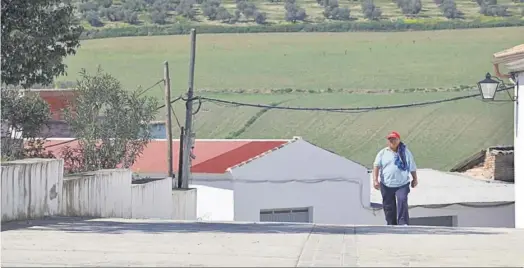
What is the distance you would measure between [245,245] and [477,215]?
21.6 metres

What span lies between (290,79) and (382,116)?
11378 millimetres

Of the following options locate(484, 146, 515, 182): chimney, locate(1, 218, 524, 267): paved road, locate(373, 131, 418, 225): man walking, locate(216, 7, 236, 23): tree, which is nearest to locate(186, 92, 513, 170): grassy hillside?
locate(484, 146, 515, 182): chimney

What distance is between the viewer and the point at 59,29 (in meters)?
12.9

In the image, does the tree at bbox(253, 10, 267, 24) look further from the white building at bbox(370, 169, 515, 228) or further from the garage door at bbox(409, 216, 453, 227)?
the garage door at bbox(409, 216, 453, 227)

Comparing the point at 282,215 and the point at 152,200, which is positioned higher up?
the point at 152,200

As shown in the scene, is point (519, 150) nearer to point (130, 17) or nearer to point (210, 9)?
point (130, 17)

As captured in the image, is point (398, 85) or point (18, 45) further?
point (398, 85)

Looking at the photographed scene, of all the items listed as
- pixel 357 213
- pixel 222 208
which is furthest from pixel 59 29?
pixel 357 213

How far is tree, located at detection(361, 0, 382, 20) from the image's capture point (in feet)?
240

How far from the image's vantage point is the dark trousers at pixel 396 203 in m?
14.6

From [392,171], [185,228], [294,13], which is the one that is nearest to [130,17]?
[294,13]

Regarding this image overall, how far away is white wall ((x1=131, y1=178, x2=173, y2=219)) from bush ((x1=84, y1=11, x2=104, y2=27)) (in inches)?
1657

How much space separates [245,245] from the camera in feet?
32.8

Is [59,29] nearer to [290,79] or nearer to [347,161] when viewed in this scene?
[347,161]
